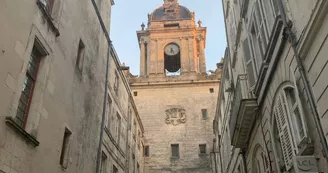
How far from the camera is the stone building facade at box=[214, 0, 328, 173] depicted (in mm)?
7027

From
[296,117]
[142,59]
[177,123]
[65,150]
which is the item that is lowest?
[296,117]

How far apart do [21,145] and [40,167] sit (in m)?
1.27

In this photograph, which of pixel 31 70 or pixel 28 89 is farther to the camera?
pixel 31 70

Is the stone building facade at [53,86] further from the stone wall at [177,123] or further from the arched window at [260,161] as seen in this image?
the stone wall at [177,123]

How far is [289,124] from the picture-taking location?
348 inches

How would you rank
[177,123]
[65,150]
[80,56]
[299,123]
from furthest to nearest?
[177,123] < [80,56] < [65,150] < [299,123]

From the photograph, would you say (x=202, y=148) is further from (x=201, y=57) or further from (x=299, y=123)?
(x=299, y=123)

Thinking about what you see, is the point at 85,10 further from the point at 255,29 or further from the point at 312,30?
the point at 312,30

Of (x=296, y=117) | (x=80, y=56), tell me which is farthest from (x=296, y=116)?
(x=80, y=56)

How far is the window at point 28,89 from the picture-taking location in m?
9.92

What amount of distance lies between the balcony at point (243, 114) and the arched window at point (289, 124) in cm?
198

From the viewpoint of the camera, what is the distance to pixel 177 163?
1284 inches

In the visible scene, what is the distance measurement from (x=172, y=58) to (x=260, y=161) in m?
29.9

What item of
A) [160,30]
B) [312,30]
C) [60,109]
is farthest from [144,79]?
[312,30]
